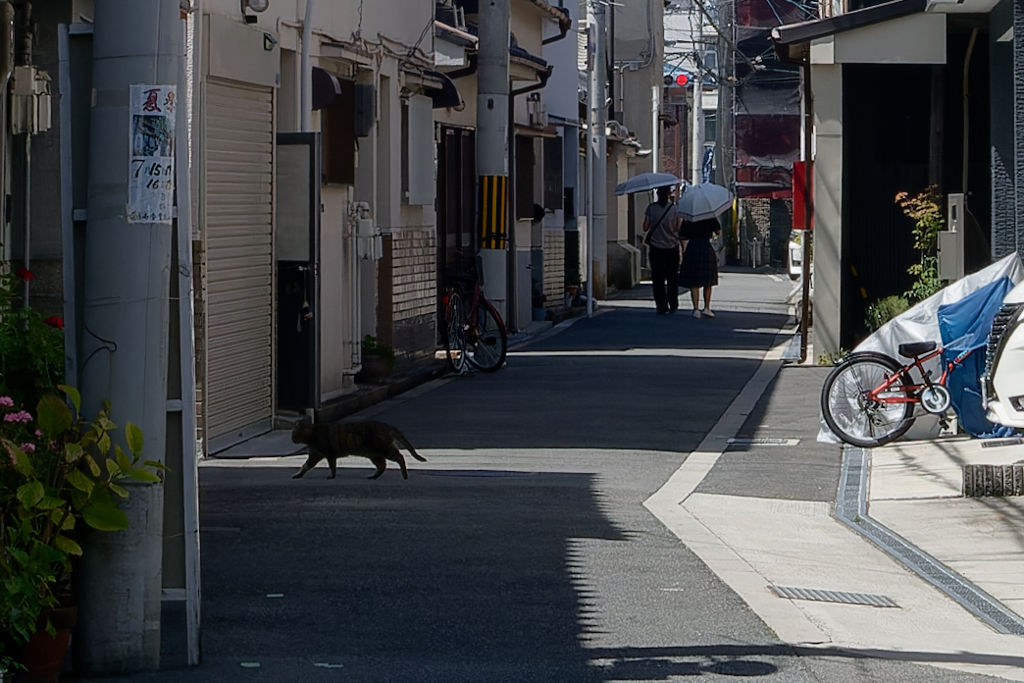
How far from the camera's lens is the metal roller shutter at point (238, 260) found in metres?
11.6

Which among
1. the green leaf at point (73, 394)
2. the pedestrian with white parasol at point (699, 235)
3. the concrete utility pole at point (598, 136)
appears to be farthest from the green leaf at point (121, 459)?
the concrete utility pole at point (598, 136)

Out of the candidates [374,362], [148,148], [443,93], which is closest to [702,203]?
[443,93]

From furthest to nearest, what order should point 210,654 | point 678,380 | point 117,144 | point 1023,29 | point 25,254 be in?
point 678,380 < point 1023,29 < point 25,254 < point 210,654 < point 117,144

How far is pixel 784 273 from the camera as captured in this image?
1793 inches

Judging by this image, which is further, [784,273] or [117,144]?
[784,273]

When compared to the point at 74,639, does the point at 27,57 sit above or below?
above

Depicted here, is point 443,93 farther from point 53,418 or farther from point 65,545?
point 65,545

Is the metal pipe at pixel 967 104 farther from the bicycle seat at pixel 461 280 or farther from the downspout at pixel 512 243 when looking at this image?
the downspout at pixel 512 243

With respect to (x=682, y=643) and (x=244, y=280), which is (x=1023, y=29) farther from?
(x=682, y=643)

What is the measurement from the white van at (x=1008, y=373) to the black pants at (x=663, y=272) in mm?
14115

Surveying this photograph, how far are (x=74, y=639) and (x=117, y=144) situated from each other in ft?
5.68

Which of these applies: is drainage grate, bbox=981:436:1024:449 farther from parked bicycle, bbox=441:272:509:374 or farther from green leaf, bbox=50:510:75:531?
green leaf, bbox=50:510:75:531

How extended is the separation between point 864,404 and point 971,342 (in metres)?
0.93

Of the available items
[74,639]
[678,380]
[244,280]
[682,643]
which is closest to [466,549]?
[682,643]
